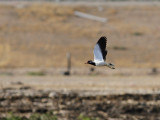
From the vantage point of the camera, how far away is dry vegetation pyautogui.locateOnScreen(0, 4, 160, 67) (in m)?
39.9

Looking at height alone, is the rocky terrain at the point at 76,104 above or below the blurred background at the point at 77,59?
below

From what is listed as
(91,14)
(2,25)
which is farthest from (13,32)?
(91,14)

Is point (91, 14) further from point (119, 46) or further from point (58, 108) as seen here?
point (58, 108)

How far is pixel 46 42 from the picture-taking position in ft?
142

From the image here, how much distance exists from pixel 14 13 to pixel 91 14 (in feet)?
19.0

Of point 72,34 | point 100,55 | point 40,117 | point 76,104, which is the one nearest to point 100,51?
point 100,55

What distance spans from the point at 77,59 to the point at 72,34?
502cm

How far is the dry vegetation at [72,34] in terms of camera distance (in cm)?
3988

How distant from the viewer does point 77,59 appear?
3984cm

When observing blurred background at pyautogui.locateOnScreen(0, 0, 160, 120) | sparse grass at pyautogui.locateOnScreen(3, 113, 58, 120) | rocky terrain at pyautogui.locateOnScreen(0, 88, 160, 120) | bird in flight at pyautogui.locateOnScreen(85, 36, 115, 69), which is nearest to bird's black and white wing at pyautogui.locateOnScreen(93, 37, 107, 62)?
bird in flight at pyautogui.locateOnScreen(85, 36, 115, 69)

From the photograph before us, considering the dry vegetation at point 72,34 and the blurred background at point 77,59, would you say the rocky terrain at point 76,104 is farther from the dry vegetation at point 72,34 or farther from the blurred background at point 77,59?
the dry vegetation at point 72,34

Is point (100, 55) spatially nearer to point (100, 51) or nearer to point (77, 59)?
point (100, 51)

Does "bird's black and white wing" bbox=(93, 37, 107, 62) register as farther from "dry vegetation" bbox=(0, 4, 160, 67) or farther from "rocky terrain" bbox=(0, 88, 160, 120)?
"dry vegetation" bbox=(0, 4, 160, 67)

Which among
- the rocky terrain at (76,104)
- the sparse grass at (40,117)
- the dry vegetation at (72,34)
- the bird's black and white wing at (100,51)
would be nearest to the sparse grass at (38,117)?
the sparse grass at (40,117)
